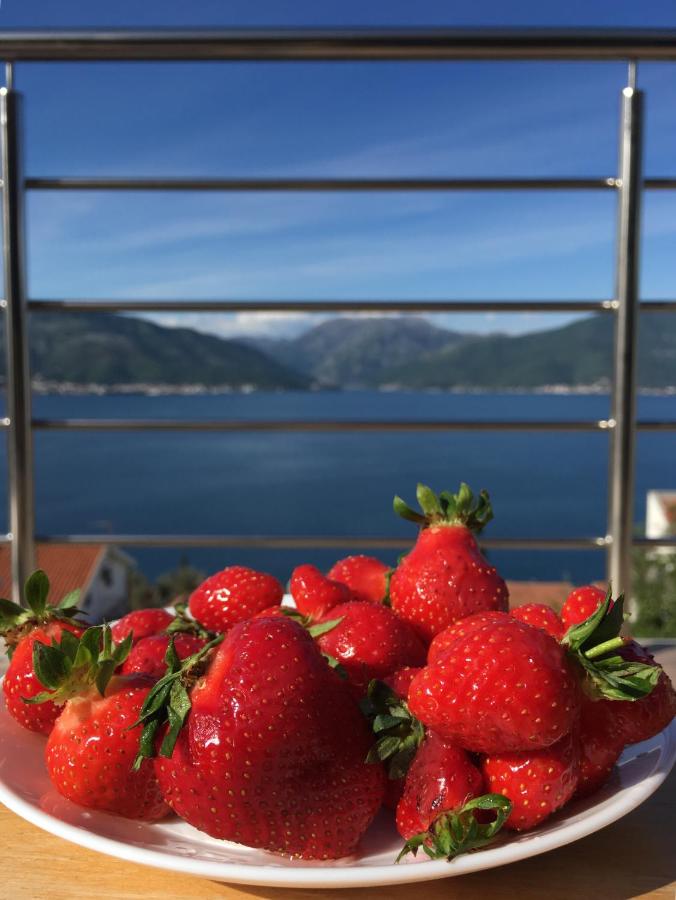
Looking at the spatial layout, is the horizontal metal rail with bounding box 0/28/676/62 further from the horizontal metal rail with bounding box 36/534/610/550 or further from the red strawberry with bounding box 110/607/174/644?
the red strawberry with bounding box 110/607/174/644

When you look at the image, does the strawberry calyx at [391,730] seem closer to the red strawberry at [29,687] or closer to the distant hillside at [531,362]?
the red strawberry at [29,687]

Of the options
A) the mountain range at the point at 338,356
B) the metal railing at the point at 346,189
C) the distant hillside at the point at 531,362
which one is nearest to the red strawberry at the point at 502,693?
the metal railing at the point at 346,189

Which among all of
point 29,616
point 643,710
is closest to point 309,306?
point 29,616

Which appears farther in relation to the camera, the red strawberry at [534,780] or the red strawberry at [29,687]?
the red strawberry at [29,687]

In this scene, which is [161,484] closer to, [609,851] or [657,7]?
[657,7]

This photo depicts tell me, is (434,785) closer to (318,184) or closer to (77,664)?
(77,664)

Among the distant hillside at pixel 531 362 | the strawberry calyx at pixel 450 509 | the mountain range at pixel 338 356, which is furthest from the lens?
the distant hillside at pixel 531 362

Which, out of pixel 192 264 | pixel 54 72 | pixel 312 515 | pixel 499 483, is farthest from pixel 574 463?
pixel 54 72
